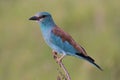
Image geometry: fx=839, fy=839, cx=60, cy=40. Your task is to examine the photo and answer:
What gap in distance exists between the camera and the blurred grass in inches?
320

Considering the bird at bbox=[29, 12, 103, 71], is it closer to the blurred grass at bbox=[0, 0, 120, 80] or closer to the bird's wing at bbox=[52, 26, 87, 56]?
the bird's wing at bbox=[52, 26, 87, 56]

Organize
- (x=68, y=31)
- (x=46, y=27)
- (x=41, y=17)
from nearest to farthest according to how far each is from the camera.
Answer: (x=41, y=17) < (x=46, y=27) < (x=68, y=31)

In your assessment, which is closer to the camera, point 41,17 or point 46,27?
point 41,17

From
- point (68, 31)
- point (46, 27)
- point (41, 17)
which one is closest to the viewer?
point (41, 17)

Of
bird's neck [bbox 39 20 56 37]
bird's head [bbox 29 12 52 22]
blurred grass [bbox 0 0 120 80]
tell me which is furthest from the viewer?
blurred grass [bbox 0 0 120 80]

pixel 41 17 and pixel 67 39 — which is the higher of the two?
pixel 41 17

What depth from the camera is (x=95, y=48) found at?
28.2ft

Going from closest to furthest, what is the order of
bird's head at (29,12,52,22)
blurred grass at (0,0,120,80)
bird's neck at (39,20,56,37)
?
bird's head at (29,12,52,22), bird's neck at (39,20,56,37), blurred grass at (0,0,120,80)

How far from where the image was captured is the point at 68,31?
9008 mm

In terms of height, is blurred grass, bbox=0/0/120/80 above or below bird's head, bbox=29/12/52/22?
below

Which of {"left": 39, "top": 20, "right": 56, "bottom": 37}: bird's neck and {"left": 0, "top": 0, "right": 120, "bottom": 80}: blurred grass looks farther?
{"left": 0, "top": 0, "right": 120, "bottom": 80}: blurred grass

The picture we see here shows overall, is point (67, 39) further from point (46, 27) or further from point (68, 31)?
point (68, 31)

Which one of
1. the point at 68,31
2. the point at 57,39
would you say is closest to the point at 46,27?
the point at 57,39

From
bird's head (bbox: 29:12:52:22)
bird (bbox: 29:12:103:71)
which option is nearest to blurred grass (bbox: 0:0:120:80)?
bird (bbox: 29:12:103:71)
